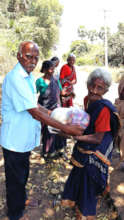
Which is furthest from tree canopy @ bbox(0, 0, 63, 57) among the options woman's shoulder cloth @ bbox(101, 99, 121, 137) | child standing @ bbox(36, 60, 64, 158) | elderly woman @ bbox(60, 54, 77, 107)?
woman's shoulder cloth @ bbox(101, 99, 121, 137)

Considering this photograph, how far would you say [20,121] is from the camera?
68.9 inches

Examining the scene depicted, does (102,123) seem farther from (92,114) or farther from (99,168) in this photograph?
(99,168)

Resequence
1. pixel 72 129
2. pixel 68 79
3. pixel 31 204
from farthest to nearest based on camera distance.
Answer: pixel 68 79
pixel 31 204
pixel 72 129

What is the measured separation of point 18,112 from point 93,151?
0.78 meters

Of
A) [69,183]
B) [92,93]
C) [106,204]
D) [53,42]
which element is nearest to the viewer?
[92,93]

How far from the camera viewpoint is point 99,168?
1.85 metres

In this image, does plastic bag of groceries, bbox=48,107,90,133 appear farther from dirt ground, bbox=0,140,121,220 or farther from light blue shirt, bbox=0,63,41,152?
dirt ground, bbox=0,140,121,220

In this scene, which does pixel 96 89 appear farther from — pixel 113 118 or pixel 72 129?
pixel 72 129

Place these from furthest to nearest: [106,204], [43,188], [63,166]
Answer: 1. [63,166]
2. [43,188]
3. [106,204]

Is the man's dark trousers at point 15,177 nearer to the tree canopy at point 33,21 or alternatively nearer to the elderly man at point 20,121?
the elderly man at point 20,121

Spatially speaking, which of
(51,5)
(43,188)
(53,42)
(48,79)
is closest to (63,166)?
(43,188)

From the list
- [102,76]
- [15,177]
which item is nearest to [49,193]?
[15,177]

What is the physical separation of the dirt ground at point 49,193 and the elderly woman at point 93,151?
0.32 metres

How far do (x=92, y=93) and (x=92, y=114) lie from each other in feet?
0.68
